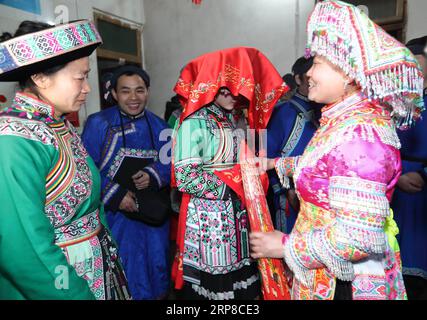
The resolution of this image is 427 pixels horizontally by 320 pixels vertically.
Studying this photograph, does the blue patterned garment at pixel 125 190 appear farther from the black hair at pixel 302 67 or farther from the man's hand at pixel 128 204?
the black hair at pixel 302 67

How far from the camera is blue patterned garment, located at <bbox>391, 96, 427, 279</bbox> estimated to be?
7.45 ft

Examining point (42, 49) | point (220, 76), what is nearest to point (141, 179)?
point (220, 76)

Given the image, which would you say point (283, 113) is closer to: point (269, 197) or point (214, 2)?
point (269, 197)

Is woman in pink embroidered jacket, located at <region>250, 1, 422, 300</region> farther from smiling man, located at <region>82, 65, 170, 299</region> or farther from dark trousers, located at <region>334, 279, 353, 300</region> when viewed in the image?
smiling man, located at <region>82, 65, 170, 299</region>

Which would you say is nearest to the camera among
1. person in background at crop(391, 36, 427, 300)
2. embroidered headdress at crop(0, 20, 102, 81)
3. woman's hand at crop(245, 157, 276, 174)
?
embroidered headdress at crop(0, 20, 102, 81)

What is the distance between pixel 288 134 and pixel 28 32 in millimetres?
1761

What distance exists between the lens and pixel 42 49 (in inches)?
40.4

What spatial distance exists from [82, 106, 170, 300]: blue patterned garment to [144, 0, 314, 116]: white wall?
2.68 m

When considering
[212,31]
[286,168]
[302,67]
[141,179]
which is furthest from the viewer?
[212,31]

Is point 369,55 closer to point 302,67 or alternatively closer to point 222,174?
point 222,174

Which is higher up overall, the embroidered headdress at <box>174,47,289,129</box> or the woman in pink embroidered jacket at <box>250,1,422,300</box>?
the embroidered headdress at <box>174,47,289,129</box>

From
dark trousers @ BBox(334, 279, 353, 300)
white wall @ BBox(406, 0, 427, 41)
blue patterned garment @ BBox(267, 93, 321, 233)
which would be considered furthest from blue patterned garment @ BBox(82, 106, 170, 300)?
white wall @ BBox(406, 0, 427, 41)

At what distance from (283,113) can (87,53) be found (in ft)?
5.21
